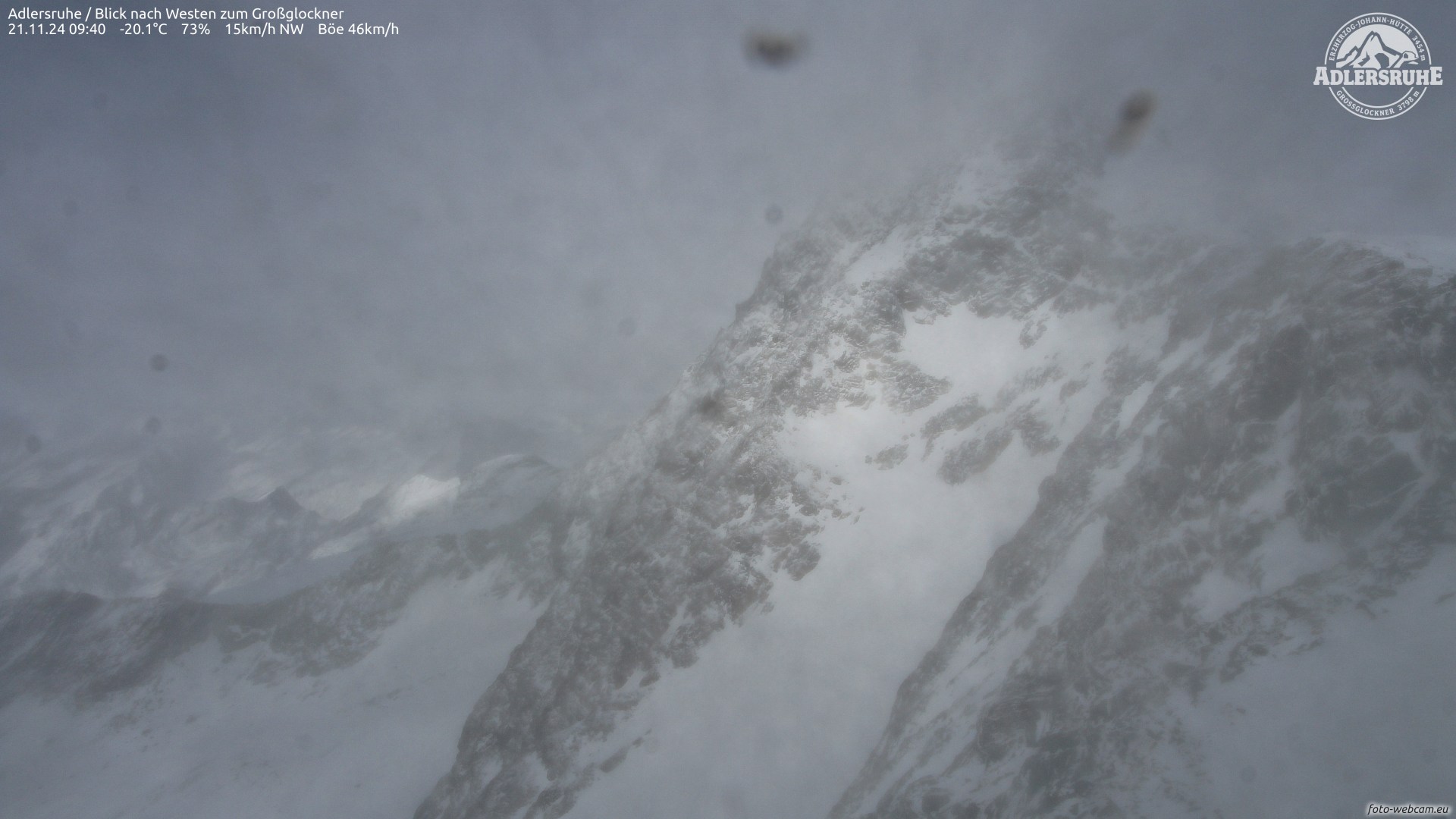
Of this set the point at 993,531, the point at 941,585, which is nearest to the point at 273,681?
the point at 941,585

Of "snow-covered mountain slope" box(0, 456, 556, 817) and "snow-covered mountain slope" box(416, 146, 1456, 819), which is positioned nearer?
"snow-covered mountain slope" box(416, 146, 1456, 819)

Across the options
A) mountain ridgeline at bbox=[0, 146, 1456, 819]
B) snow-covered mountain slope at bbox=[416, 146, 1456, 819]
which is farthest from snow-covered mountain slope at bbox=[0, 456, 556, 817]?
snow-covered mountain slope at bbox=[416, 146, 1456, 819]

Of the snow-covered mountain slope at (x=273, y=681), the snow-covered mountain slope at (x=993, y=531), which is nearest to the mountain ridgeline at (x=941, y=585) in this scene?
the snow-covered mountain slope at (x=993, y=531)

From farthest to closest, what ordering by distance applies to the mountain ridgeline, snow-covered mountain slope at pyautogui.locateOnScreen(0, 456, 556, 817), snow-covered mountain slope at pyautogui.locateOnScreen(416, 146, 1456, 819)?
1. snow-covered mountain slope at pyautogui.locateOnScreen(0, 456, 556, 817)
2. snow-covered mountain slope at pyautogui.locateOnScreen(416, 146, 1456, 819)
3. the mountain ridgeline

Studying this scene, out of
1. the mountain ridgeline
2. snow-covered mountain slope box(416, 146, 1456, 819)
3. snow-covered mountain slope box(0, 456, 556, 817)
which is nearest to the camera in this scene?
the mountain ridgeline

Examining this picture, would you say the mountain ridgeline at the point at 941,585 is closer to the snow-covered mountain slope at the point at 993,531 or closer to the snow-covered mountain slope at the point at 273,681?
the snow-covered mountain slope at the point at 993,531

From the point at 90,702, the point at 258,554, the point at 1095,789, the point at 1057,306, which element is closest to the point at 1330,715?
the point at 1095,789

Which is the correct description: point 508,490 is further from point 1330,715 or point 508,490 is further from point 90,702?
point 1330,715

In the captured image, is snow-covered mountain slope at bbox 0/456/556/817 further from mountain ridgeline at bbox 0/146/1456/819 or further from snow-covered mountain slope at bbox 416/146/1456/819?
snow-covered mountain slope at bbox 416/146/1456/819

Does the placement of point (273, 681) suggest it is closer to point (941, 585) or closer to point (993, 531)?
point (941, 585)
